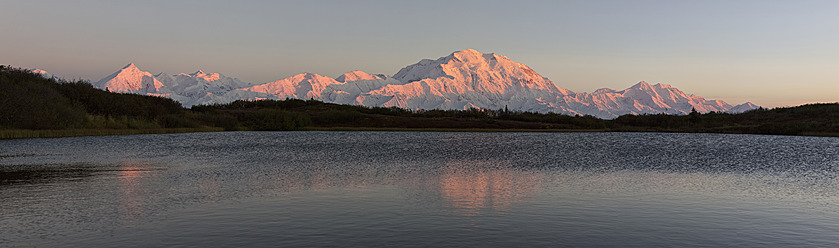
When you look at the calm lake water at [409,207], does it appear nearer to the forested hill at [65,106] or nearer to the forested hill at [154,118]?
the forested hill at [65,106]

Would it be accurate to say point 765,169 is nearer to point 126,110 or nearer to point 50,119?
point 50,119

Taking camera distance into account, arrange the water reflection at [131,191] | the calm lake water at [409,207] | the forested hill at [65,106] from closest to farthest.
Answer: the calm lake water at [409,207] → the water reflection at [131,191] → the forested hill at [65,106]

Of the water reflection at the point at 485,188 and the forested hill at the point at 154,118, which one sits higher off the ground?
the forested hill at the point at 154,118

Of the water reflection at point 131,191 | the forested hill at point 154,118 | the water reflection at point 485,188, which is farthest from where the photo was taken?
the forested hill at point 154,118

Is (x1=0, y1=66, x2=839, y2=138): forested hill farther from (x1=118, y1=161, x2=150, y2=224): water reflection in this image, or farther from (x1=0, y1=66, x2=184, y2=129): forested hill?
(x1=118, y1=161, x2=150, y2=224): water reflection

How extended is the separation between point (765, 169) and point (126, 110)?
12719 cm

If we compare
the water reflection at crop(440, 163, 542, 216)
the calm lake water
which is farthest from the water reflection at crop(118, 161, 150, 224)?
the water reflection at crop(440, 163, 542, 216)

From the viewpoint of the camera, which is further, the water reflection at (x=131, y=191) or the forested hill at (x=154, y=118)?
the forested hill at (x=154, y=118)

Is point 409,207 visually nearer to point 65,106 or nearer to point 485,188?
point 485,188

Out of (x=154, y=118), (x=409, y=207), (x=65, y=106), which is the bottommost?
(x=409, y=207)

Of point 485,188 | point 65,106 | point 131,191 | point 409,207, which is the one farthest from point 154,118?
point 409,207

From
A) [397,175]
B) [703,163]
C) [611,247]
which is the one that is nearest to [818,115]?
[703,163]

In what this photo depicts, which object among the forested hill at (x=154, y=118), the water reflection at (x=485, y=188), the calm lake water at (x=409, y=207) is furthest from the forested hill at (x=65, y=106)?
the water reflection at (x=485, y=188)

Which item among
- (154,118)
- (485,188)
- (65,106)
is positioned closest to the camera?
(485,188)
